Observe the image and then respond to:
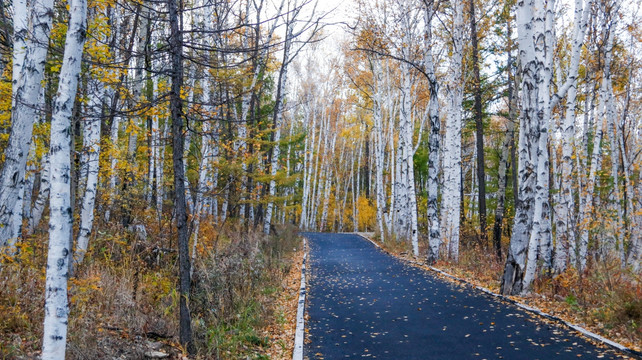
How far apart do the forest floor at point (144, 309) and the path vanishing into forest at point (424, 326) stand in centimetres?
→ 78

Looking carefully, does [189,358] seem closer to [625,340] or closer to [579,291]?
[625,340]

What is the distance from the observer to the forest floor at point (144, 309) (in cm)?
527

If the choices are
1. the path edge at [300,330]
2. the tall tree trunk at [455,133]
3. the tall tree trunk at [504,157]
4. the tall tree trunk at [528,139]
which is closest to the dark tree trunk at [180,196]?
the path edge at [300,330]

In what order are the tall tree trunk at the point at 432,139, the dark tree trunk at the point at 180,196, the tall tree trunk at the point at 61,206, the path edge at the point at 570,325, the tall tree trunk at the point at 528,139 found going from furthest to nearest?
the tall tree trunk at the point at 432,139 < the tall tree trunk at the point at 528,139 < the dark tree trunk at the point at 180,196 < the path edge at the point at 570,325 < the tall tree trunk at the point at 61,206

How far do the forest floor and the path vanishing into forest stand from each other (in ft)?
2.55

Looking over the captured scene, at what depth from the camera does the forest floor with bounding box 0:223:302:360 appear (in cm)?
527

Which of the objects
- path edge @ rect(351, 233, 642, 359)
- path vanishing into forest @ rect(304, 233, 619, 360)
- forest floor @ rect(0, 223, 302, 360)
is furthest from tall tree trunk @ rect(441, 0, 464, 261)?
forest floor @ rect(0, 223, 302, 360)

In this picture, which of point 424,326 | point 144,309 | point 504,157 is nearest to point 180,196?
point 144,309

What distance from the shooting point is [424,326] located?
7.06m

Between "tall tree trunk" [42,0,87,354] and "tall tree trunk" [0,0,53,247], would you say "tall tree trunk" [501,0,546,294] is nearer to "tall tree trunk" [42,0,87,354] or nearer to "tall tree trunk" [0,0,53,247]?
"tall tree trunk" [42,0,87,354]

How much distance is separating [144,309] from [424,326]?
4572 mm

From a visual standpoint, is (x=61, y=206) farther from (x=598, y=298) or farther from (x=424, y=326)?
(x=598, y=298)

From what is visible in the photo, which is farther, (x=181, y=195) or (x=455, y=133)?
(x=455, y=133)

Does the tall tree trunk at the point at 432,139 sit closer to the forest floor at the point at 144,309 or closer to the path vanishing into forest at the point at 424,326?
the path vanishing into forest at the point at 424,326
